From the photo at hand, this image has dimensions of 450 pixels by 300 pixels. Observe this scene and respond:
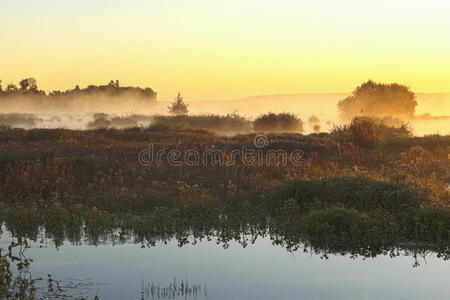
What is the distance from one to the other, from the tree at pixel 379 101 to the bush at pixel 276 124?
26.7m

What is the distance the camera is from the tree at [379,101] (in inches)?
2714

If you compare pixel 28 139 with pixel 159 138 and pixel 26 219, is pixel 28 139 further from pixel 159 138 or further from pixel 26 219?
pixel 26 219

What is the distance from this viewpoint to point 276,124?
43.2m

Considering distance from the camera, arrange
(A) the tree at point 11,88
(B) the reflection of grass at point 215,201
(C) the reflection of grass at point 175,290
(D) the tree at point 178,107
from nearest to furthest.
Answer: (C) the reflection of grass at point 175,290 → (B) the reflection of grass at point 215,201 → (D) the tree at point 178,107 → (A) the tree at point 11,88

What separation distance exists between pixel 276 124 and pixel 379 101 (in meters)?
30.4

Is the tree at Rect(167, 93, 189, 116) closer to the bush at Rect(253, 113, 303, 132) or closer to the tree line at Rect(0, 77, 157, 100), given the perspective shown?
the bush at Rect(253, 113, 303, 132)

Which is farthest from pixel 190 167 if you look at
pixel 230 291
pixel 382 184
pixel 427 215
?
pixel 230 291

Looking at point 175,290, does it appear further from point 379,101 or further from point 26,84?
point 26,84

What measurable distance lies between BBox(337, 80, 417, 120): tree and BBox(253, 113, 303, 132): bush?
26.7 m

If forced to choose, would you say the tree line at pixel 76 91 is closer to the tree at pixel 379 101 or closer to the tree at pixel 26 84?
the tree at pixel 26 84

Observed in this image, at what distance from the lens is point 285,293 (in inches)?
312

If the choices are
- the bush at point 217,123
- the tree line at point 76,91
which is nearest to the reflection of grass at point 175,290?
the bush at point 217,123

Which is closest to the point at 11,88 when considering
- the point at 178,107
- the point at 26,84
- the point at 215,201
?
the point at 26,84

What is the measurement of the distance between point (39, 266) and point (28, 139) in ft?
57.4
